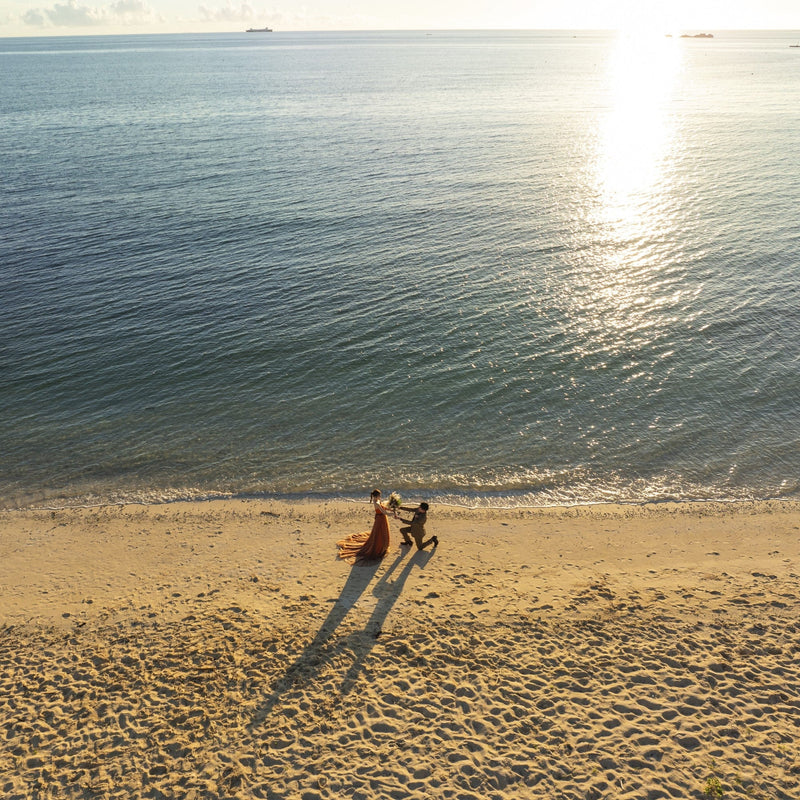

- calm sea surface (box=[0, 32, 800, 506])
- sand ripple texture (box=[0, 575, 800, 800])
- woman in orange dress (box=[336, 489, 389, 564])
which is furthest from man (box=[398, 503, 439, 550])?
calm sea surface (box=[0, 32, 800, 506])

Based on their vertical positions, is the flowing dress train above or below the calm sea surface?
below

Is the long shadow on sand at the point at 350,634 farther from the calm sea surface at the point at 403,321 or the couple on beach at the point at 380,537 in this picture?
the calm sea surface at the point at 403,321

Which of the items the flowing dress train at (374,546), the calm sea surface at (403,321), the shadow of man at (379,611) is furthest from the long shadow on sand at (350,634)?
the calm sea surface at (403,321)

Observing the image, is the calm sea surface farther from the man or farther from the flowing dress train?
the flowing dress train

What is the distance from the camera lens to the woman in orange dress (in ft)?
55.1

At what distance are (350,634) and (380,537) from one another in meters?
3.17

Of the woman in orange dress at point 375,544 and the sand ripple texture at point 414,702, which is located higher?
the woman in orange dress at point 375,544

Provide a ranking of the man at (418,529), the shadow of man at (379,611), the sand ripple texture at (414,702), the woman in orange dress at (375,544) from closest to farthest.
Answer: the sand ripple texture at (414,702)
the shadow of man at (379,611)
the woman in orange dress at (375,544)
the man at (418,529)

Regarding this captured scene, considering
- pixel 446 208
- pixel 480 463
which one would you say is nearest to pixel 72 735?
pixel 480 463

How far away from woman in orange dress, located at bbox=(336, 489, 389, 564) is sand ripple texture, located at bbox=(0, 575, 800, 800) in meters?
1.91

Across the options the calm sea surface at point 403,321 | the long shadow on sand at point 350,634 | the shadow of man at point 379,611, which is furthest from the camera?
the calm sea surface at point 403,321

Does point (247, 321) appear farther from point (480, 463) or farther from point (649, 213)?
point (649, 213)

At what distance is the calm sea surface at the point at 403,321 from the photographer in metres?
22.3

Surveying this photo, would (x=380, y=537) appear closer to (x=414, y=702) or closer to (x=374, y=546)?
(x=374, y=546)
